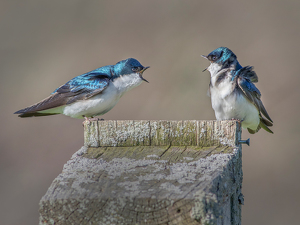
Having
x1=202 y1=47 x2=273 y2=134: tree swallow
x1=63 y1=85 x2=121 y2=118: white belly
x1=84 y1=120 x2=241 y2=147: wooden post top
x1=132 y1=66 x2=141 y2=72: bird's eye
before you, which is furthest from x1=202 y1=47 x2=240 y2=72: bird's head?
x1=84 y1=120 x2=241 y2=147: wooden post top

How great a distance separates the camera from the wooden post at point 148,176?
132 centimetres

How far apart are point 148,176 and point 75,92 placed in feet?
7.91

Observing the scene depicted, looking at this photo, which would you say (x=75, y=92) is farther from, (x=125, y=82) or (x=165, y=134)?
(x=165, y=134)

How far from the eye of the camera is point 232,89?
348cm

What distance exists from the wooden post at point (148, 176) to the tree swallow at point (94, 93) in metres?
1.54

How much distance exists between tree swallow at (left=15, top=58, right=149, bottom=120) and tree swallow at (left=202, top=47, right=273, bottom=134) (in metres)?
0.70

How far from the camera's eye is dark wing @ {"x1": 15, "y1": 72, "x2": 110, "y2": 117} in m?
3.67

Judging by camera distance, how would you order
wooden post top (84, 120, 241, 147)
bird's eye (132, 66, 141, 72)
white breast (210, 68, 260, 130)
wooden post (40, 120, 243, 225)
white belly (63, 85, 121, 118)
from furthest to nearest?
bird's eye (132, 66, 141, 72)
white belly (63, 85, 121, 118)
white breast (210, 68, 260, 130)
wooden post top (84, 120, 241, 147)
wooden post (40, 120, 243, 225)

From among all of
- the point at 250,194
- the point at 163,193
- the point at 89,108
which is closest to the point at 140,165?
the point at 163,193

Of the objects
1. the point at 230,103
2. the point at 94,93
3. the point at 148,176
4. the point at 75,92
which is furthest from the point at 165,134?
the point at 75,92

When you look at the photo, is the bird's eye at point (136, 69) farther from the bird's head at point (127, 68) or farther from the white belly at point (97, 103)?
the white belly at point (97, 103)

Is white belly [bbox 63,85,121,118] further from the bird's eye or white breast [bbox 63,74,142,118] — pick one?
the bird's eye

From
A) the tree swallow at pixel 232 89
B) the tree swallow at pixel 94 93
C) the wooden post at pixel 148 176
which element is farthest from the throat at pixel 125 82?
the wooden post at pixel 148 176

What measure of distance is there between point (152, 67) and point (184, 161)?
381 centimetres
